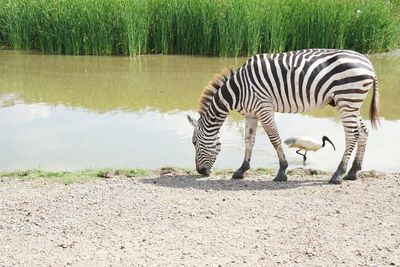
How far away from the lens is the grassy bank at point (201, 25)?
16672mm

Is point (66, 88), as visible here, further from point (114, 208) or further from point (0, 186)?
point (114, 208)

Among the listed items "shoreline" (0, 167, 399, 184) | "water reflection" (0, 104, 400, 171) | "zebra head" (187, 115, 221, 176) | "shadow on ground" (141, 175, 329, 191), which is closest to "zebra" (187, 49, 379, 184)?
"zebra head" (187, 115, 221, 176)

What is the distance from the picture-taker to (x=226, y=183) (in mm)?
7398

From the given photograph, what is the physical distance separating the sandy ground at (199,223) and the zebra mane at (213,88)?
3.21 ft

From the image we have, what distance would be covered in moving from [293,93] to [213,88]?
104cm

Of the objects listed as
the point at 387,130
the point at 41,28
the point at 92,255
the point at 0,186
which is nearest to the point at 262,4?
the point at 41,28

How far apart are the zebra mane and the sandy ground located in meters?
0.98

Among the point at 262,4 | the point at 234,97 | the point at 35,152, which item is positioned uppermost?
the point at 262,4

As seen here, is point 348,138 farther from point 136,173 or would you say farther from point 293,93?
point 136,173

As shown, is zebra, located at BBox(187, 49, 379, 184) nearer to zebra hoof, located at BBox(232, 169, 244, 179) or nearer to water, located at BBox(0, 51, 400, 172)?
zebra hoof, located at BBox(232, 169, 244, 179)

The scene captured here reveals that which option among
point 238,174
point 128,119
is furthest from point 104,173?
point 128,119

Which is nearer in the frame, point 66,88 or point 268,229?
point 268,229

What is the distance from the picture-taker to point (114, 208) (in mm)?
6234

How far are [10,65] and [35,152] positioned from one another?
794cm
